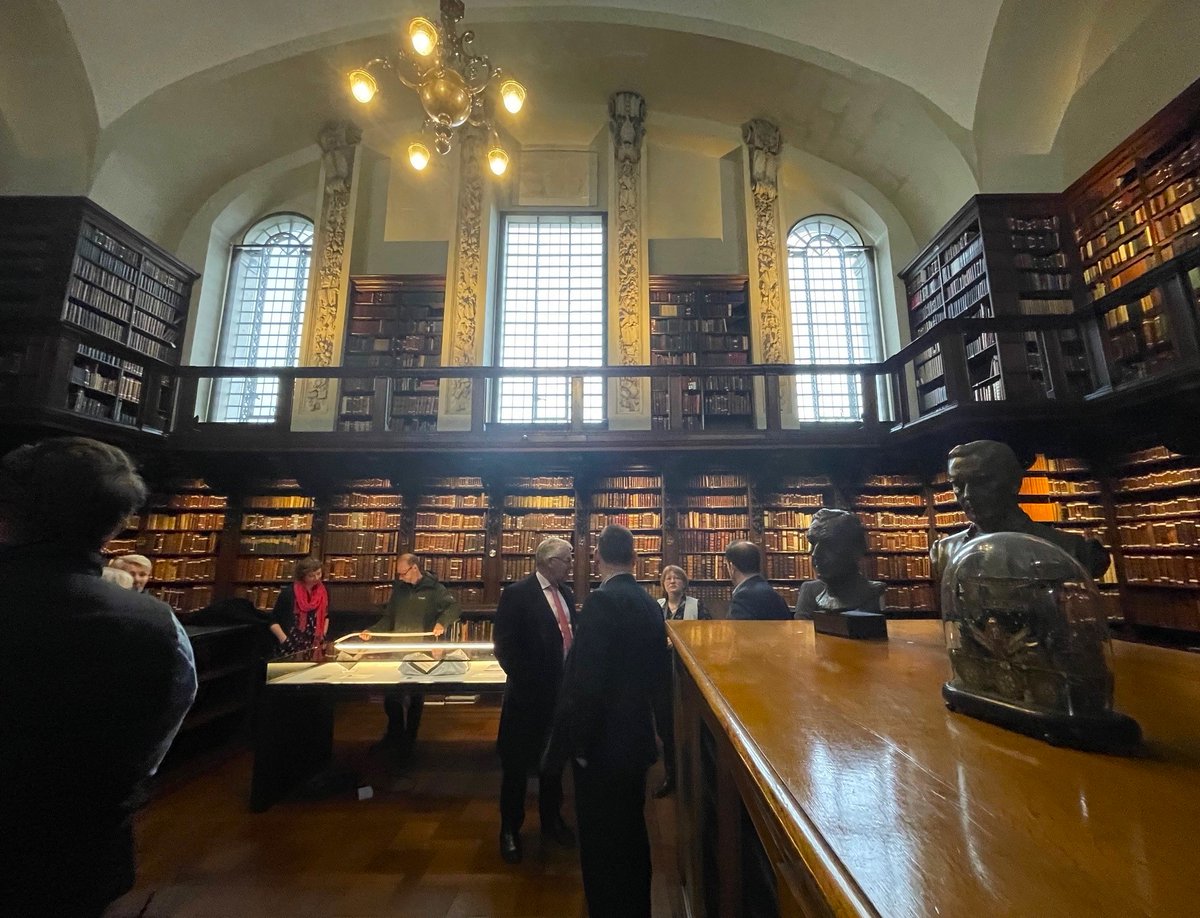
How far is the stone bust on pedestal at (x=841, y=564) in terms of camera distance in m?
1.85

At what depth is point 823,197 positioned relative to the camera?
832 cm

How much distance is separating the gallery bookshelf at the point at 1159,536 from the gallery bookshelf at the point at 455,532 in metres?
6.04

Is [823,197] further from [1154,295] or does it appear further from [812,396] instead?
[1154,295]

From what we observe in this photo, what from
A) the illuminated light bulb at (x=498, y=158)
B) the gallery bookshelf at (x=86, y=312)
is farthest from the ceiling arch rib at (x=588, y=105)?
the illuminated light bulb at (x=498, y=158)

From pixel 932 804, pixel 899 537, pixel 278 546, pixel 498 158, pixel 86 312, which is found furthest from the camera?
pixel 86 312

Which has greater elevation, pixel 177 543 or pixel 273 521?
pixel 273 521

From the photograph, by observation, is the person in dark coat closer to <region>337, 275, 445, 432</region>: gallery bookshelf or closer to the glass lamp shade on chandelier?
the glass lamp shade on chandelier

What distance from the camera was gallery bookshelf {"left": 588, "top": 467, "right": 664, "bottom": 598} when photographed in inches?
221

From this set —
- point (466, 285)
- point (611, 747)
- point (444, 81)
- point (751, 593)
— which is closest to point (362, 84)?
point (444, 81)

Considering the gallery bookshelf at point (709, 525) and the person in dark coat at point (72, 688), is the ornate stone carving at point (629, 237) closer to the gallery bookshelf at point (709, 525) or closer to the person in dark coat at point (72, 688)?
the gallery bookshelf at point (709, 525)

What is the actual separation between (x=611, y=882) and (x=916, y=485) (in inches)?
208

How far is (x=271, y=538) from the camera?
581cm

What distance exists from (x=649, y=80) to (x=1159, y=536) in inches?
319

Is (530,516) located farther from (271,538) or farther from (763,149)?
(763,149)
